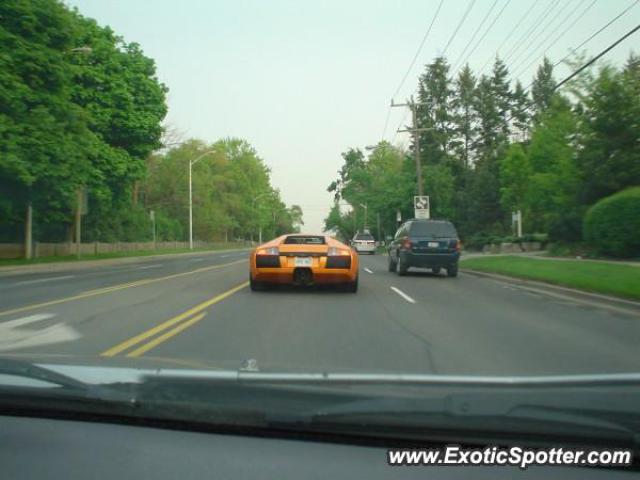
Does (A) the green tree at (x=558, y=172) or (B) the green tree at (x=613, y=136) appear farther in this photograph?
(A) the green tree at (x=558, y=172)

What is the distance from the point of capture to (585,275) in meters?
14.7

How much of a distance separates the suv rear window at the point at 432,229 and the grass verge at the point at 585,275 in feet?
6.77

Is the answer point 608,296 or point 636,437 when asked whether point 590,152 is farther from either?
point 636,437

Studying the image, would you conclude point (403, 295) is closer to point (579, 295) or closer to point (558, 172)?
point (579, 295)

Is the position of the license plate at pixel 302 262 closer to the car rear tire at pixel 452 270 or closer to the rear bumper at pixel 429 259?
the rear bumper at pixel 429 259

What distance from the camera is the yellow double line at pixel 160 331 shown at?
6.31 meters

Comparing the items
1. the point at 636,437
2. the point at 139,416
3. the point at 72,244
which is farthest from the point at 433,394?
the point at 72,244

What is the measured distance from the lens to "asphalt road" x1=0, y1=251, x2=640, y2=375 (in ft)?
19.6

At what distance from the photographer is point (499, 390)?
262 cm

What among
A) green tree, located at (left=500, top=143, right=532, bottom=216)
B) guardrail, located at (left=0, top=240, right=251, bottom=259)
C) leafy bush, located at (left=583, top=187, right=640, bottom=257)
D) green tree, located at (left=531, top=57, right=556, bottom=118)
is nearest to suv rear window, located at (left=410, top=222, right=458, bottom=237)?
leafy bush, located at (left=583, top=187, right=640, bottom=257)

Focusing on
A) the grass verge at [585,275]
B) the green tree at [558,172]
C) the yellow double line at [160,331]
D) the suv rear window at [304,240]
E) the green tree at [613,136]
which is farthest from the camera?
the green tree at [558,172]

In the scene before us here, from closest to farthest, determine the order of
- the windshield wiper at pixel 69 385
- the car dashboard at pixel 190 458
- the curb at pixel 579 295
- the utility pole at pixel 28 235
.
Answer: the car dashboard at pixel 190 458 < the windshield wiper at pixel 69 385 < the curb at pixel 579 295 < the utility pole at pixel 28 235

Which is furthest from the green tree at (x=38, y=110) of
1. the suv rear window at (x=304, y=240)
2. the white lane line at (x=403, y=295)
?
the white lane line at (x=403, y=295)

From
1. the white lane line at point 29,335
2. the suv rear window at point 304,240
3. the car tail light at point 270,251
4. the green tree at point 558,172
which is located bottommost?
the white lane line at point 29,335
